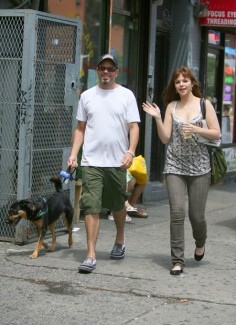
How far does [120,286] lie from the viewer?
6562 millimetres

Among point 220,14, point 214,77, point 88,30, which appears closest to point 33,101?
point 88,30

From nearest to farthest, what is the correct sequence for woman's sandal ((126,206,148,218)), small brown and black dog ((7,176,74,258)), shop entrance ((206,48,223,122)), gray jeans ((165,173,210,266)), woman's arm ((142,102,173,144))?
woman's arm ((142,102,173,144)) → gray jeans ((165,173,210,266)) → small brown and black dog ((7,176,74,258)) → woman's sandal ((126,206,148,218)) → shop entrance ((206,48,223,122))

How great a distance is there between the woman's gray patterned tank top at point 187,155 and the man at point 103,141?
374mm

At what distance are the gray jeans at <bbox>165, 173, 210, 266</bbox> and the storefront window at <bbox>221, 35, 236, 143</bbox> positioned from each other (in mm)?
8194

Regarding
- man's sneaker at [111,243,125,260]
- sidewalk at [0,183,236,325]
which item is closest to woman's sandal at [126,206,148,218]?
sidewalk at [0,183,236,325]

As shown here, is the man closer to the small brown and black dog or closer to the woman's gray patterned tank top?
the woman's gray patterned tank top

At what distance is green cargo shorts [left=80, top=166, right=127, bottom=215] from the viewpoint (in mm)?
6996

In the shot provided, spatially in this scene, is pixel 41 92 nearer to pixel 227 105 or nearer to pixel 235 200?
pixel 235 200

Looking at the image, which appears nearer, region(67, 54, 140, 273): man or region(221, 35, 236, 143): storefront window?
region(67, 54, 140, 273): man

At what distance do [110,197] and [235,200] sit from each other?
19.3 ft

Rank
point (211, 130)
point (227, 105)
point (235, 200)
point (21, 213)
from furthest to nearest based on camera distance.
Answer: point (227, 105), point (235, 200), point (21, 213), point (211, 130)

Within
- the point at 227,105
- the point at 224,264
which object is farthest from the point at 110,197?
the point at 227,105

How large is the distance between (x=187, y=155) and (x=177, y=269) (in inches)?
40.7

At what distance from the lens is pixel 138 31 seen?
1170cm
